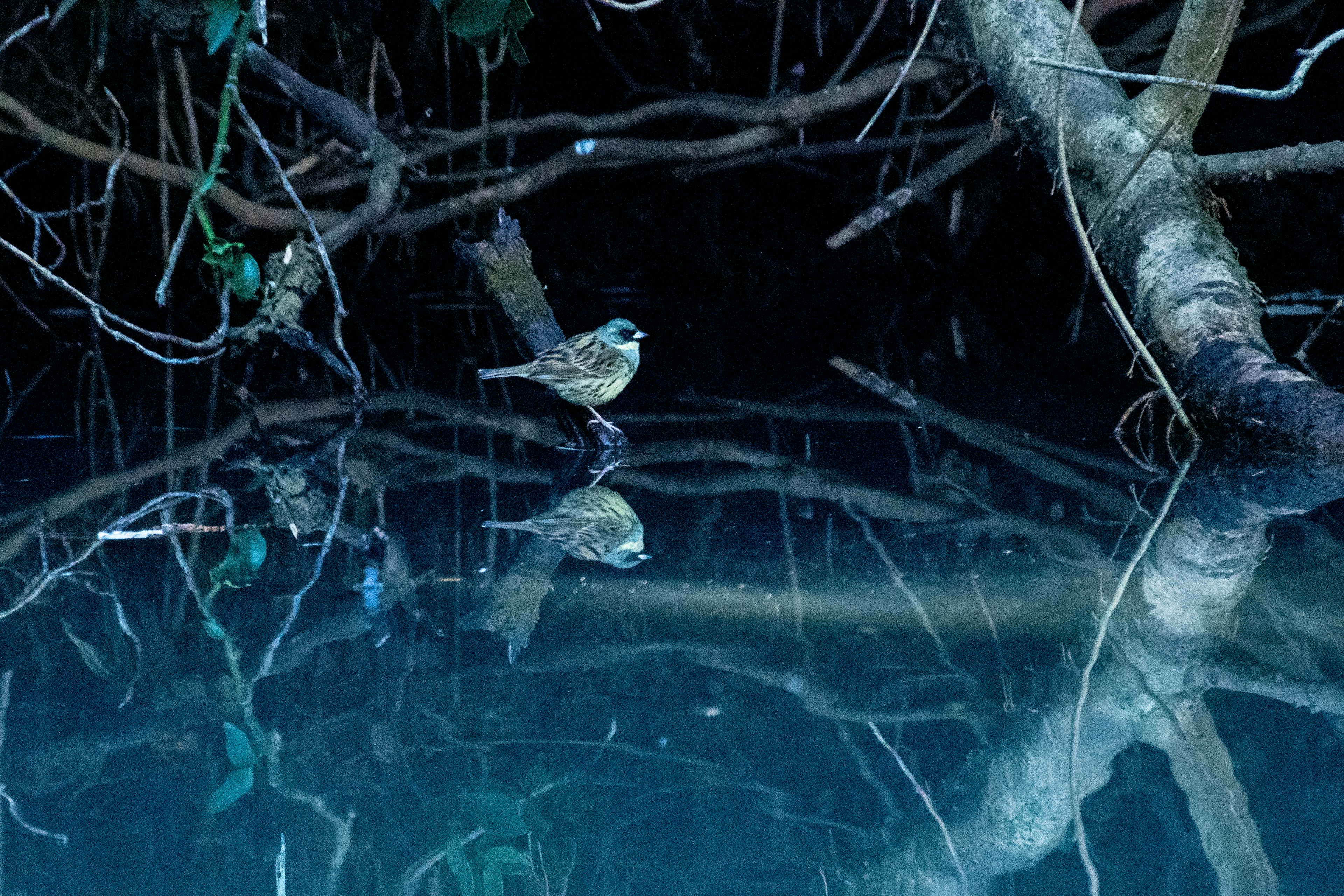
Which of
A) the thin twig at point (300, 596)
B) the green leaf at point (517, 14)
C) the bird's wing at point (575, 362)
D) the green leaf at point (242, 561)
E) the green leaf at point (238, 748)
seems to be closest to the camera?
the green leaf at point (238, 748)

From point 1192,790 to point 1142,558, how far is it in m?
1.01

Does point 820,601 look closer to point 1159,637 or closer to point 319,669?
point 1159,637

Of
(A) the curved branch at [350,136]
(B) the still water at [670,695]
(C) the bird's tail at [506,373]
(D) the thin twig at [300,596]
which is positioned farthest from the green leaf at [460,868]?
(A) the curved branch at [350,136]

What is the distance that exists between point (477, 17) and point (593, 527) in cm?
182

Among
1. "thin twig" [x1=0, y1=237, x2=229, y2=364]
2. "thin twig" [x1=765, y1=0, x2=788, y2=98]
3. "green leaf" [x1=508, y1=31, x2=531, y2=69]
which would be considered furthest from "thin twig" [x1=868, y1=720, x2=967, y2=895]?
"thin twig" [x1=765, y1=0, x2=788, y2=98]

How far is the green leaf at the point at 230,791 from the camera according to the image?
1.51 m

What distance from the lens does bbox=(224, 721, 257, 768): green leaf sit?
162 centimetres

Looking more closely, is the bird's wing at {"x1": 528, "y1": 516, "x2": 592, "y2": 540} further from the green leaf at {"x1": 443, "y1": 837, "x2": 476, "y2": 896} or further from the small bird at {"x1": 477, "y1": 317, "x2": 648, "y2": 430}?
the green leaf at {"x1": 443, "y1": 837, "x2": 476, "y2": 896}

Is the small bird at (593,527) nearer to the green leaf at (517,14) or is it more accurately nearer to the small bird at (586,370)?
the small bird at (586,370)

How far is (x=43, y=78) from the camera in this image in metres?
6.65

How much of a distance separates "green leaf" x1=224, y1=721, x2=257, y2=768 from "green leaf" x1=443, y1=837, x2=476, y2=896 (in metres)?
0.34

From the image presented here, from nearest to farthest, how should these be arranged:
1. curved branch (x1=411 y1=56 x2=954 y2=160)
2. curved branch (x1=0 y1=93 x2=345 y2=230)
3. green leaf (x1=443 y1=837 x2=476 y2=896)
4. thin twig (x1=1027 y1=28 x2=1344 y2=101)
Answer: green leaf (x1=443 y1=837 x2=476 y2=896)
thin twig (x1=1027 y1=28 x2=1344 y2=101)
curved branch (x1=0 y1=93 x2=345 y2=230)
curved branch (x1=411 y1=56 x2=954 y2=160)

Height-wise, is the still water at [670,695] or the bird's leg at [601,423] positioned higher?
the bird's leg at [601,423]

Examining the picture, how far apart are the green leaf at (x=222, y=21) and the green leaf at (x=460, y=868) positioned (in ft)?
8.90
